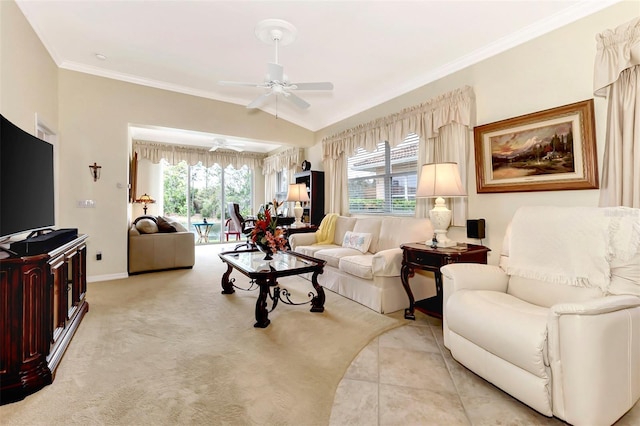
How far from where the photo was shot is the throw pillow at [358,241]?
12.5ft

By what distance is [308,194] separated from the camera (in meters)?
5.75

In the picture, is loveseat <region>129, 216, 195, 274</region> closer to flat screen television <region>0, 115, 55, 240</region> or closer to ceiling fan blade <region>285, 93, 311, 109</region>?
flat screen television <region>0, 115, 55, 240</region>

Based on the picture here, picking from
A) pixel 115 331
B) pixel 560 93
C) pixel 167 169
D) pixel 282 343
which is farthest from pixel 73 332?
pixel 167 169

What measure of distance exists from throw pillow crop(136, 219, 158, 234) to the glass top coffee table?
1.96m

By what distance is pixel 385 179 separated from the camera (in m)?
4.43

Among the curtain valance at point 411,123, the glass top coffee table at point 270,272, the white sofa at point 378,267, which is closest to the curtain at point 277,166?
the curtain valance at point 411,123

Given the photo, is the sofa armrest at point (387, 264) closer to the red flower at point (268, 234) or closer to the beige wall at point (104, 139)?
the red flower at point (268, 234)

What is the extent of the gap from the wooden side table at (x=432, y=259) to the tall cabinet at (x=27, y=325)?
275 centimetres

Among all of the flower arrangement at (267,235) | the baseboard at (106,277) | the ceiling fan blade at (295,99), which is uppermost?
the ceiling fan blade at (295,99)

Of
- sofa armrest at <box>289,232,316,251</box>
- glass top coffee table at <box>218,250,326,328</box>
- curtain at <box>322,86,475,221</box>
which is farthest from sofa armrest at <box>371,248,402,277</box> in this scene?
sofa armrest at <box>289,232,316,251</box>

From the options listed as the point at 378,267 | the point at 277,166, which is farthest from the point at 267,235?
the point at 277,166

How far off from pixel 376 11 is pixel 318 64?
1.16 metres

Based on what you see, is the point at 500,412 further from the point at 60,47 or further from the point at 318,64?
the point at 60,47

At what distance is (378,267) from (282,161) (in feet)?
16.2
